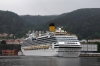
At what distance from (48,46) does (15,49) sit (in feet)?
199

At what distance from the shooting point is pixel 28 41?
123 meters

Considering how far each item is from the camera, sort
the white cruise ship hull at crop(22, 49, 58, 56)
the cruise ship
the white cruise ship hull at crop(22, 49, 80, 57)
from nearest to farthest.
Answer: the white cruise ship hull at crop(22, 49, 80, 57) < the cruise ship < the white cruise ship hull at crop(22, 49, 58, 56)

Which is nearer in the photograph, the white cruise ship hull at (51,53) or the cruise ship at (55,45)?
the white cruise ship hull at (51,53)

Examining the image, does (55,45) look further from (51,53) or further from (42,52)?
(42,52)

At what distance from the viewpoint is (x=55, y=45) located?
103062mm

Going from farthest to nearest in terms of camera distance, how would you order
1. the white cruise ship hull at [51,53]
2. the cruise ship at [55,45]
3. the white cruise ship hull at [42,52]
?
1. the white cruise ship hull at [42,52]
2. the cruise ship at [55,45]
3. the white cruise ship hull at [51,53]

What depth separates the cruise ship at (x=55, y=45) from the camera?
10106cm

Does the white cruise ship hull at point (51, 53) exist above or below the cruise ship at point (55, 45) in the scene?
below

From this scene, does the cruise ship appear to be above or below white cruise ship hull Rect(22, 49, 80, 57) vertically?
above

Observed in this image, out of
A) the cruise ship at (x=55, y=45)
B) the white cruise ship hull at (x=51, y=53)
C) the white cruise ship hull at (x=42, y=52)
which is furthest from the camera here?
the white cruise ship hull at (x=42, y=52)

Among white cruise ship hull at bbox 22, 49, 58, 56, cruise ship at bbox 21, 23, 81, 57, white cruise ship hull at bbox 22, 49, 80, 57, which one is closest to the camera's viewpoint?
white cruise ship hull at bbox 22, 49, 80, 57

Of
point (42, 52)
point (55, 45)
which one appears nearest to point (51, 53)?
point (55, 45)

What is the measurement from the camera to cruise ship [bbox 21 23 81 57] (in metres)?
101

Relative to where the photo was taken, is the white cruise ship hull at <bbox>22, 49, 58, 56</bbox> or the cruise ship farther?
the white cruise ship hull at <bbox>22, 49, 58, 56</bbox>
